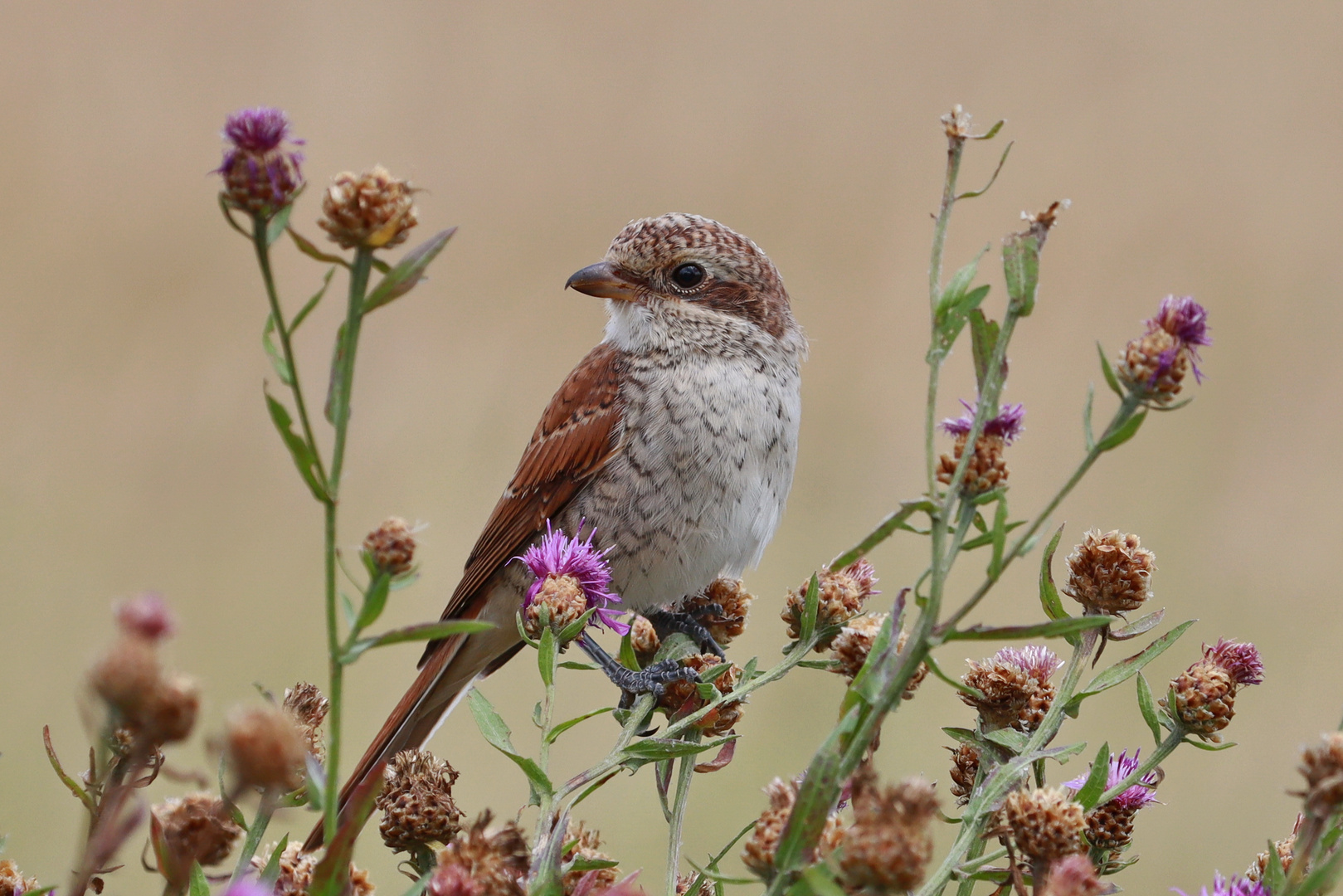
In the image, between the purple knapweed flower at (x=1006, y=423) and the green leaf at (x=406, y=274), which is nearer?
the green leaf at (x=406, y=274)

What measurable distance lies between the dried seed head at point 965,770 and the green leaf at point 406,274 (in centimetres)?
84

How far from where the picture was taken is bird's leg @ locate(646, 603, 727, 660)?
241cm

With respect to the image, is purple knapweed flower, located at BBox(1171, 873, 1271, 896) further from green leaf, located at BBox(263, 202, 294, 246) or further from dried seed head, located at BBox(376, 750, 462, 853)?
green leaf, located at BBox(263, 202, 294, 246)

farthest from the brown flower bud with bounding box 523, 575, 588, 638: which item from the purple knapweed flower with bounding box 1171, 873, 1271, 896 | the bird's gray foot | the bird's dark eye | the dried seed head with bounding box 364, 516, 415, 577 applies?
the bird's dark eye

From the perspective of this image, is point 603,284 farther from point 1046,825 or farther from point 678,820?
point 1046,825

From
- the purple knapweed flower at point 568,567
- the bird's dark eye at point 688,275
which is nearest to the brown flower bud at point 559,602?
the purple knapweed flower at point 568,567

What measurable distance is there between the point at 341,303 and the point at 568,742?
102 inches

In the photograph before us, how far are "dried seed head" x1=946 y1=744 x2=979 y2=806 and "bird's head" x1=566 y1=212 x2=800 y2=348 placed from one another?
1638 millimetres

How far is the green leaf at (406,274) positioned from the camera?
974mm

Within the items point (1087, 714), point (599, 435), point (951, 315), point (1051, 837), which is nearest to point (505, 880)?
point (1051, 837)

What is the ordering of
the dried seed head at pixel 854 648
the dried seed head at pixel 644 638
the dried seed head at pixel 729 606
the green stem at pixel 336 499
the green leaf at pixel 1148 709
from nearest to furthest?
the green stem at pixel 336 499 < the green leaf at pixel 1148 709 < the dried seed head at pixel 854 648 < the dried seed head at pixel 644 638 < the dried seed head at pixel 729 606

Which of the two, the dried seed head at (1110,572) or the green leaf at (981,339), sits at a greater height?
the dried seed head at (1110,572)

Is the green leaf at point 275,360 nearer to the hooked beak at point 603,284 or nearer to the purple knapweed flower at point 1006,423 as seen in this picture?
the purple knapweed flower at point 1006,423

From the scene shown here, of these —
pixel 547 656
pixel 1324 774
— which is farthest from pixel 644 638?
pixel 1324 774
